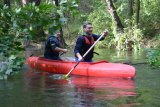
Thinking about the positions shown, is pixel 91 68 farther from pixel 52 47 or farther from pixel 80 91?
pixel 80 91

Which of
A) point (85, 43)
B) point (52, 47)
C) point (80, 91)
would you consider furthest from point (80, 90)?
point (52, 47)

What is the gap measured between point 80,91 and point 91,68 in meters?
2.19

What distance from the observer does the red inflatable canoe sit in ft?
32.4

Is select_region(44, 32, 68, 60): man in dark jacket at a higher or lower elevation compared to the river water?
higher

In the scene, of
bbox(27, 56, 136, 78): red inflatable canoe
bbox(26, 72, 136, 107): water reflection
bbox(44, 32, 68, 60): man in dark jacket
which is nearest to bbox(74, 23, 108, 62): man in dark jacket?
bbox(27, 56, 136, 78): red inflatable canoe

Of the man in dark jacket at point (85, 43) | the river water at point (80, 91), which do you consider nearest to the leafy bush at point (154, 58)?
the river water at point (80, 91)

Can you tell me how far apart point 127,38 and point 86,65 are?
37.1ft

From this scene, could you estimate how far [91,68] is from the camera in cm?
1034

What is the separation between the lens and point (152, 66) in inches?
461

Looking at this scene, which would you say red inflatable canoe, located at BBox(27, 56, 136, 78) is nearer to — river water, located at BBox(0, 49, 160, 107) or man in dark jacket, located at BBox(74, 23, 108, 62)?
river water, located at BBox(0, 49, 160, 107)

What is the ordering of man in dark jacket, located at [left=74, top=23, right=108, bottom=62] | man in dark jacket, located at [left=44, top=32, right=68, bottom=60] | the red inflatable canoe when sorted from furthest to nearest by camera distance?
man in dark jacket, located at [left=44, top=32, right=68, bottom=60], man in dark jacket, located at [left=74, top=23, right=108, bottom=62], the red inflatable canoe

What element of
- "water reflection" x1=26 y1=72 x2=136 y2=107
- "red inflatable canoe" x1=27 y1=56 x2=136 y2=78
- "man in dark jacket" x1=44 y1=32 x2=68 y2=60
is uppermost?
"man in dark jacket" x1=44 y1=32 x2=68 y2=60

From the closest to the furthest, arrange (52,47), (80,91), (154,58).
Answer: (80,91), (154,58), (52,47)

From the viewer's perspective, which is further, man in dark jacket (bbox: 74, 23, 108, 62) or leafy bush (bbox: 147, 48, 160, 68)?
leafy bush (bbox: 147, 48, 160, 68)
